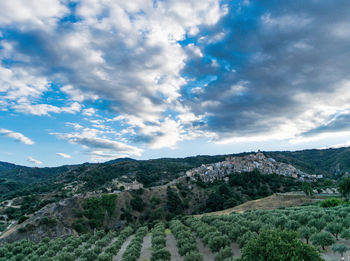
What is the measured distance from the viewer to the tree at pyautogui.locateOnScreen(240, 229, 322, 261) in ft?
40.7

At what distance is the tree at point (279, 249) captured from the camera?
488 inches

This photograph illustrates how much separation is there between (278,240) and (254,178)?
120 meters

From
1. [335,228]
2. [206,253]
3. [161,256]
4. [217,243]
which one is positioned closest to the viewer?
[335,228]

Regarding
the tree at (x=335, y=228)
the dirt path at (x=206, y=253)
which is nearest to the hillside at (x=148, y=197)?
the dirt path at (x=206, y=253)

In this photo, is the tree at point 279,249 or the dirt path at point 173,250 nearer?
the tree at point 279,249

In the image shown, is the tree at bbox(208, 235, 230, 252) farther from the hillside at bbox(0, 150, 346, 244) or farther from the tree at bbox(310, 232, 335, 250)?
the hillside at bbox(0, 150, 346, 244)

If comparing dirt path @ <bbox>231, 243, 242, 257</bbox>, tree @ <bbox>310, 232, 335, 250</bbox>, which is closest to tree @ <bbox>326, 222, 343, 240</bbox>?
tree @ <bbox>310, 232, 335, 250</bbox>

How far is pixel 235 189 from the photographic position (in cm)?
11506

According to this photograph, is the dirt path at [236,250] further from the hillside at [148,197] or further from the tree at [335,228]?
the hillside at [148,197]

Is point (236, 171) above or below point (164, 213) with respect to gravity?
above

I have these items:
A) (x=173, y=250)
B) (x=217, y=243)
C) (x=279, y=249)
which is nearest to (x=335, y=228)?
(x=217, y=243)

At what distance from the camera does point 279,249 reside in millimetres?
12695

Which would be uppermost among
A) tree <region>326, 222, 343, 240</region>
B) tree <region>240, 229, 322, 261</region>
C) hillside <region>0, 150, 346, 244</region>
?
tree <region>240, 229, 322, 261</region>

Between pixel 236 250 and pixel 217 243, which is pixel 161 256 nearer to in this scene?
pixel 217 243
